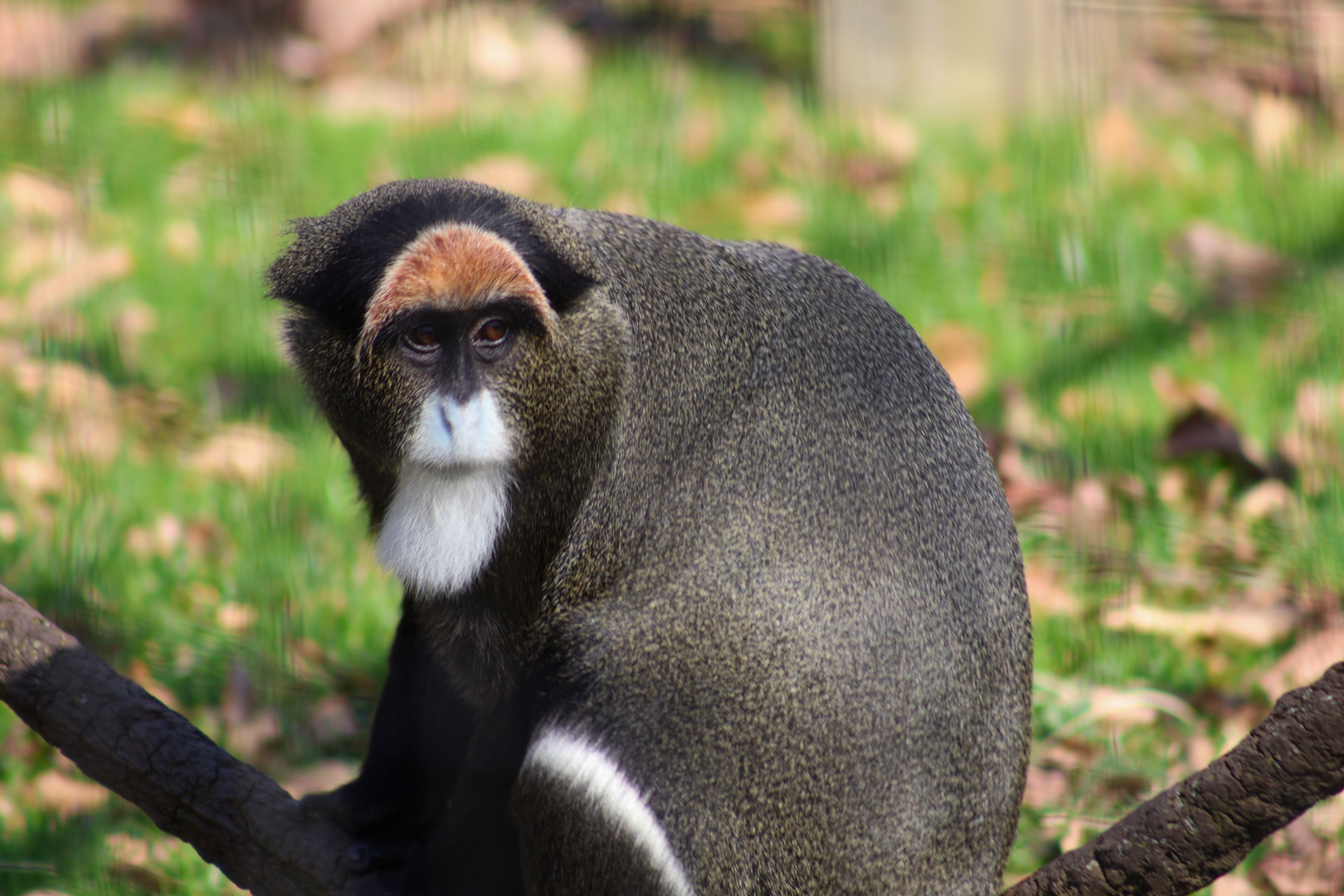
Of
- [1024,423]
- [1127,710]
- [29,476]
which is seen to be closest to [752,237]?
[1024,423]

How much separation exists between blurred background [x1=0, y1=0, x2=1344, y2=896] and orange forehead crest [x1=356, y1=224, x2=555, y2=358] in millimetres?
746

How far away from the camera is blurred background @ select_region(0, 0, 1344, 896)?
418 centimetres

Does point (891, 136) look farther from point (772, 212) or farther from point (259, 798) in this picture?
point (259, 798)

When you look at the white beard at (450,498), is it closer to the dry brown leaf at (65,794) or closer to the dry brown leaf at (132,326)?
the dry brown leaf at (65,794)

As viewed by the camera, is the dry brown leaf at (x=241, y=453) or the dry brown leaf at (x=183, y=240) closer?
the dry brown leaf at (x=241, y=453)

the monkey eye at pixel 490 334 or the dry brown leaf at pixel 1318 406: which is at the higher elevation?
the monkey eye at pixel 490 334

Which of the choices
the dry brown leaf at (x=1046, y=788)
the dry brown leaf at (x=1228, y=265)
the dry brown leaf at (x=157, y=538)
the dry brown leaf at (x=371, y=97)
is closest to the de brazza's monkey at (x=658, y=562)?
the dry brown leaf at (x=1046, y=788)

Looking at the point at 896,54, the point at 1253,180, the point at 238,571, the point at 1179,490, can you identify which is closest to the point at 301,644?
the point at 238,571

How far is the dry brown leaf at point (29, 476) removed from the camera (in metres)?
5.05

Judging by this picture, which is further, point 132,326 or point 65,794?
point 132,326

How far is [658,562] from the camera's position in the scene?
297 cm

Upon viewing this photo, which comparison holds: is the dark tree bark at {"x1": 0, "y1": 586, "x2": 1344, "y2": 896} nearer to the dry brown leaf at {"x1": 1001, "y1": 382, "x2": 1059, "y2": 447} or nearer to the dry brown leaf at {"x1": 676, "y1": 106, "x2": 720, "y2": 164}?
the dry brown leaf at {"x1": 1001, "y1": 382, "x2": 1059, "y2": 447}

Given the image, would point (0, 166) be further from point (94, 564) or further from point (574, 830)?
point (574, 830)

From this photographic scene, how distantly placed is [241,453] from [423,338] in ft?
9.23
